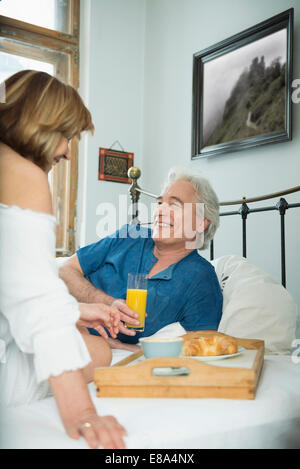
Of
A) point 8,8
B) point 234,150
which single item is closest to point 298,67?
point 234,150

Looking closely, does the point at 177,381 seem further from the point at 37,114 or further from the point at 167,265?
the point at 167,265

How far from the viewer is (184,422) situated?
0.77m

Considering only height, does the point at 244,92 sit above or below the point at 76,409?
above

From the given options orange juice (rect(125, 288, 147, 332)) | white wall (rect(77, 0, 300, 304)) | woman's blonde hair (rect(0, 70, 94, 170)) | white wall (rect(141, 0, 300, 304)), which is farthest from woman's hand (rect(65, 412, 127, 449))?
white wall (rect(77, 0, 300, 304))

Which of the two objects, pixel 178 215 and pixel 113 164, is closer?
pixel 178 215

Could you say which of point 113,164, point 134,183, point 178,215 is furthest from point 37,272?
point 113,164

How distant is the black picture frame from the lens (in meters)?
2.31

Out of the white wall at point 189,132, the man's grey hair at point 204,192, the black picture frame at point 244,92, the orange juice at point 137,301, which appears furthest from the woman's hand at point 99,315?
the black picture frame at point 244,92

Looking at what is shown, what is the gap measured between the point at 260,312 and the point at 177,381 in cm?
76

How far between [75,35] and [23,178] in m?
2.95

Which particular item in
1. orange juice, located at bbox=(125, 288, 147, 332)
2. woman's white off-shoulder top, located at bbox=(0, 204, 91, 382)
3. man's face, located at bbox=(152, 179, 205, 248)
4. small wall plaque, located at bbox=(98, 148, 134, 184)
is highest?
small wall plaque, located at bbox=(98, 148, 134, 184)

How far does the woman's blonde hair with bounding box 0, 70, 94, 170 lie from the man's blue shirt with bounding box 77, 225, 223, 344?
0.81m

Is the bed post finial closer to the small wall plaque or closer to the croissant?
the small wall plaque

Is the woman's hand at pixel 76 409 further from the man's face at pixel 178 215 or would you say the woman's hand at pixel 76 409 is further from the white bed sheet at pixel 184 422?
the man's face at pixel 178 215
